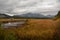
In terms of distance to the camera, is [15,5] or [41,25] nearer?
[41,25]

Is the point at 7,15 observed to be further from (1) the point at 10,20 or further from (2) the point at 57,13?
(2) the point at 57,13

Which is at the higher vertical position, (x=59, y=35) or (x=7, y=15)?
(x=7, y=15)

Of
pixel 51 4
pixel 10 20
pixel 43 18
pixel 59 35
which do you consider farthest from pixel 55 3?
pixel 10 20

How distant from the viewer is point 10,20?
14.2 feet

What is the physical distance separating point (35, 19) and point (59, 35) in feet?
Result: 2.18

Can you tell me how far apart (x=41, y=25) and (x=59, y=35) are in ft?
1.46

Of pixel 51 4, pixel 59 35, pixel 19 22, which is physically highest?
pixel 51 4

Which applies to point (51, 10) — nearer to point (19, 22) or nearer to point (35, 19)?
point (35, 19)

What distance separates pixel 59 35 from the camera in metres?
4.04

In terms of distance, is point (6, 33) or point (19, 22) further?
point (19, 22)

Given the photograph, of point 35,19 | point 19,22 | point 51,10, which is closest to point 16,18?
point 19,22

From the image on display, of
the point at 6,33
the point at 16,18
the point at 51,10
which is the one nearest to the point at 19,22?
the point at 16,18

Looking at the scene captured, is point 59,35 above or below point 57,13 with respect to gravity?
below

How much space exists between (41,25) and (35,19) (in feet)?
0.81
